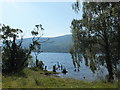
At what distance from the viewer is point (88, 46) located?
1919 centimetres

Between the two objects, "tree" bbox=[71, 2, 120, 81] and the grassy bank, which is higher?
"tree" bbox=[71, 2, 120, 81]

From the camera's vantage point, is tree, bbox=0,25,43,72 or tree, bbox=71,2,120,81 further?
tree, bbox=0,25,43,72

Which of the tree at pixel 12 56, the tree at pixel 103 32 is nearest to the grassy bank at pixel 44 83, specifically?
the tree at pixel 103 32

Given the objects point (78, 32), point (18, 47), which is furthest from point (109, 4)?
point (18, 47)

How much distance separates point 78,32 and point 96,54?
2.60 metres

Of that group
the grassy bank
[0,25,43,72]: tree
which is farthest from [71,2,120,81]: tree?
[0,25,43,72]: tree

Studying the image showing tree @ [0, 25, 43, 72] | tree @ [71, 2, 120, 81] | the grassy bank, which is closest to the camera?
the grassy bank

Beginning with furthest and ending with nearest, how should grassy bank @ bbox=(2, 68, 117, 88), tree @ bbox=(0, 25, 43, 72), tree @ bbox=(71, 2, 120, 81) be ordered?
tree @ bbox=(0, 25, 43, 72) < tree @ bbox=(71, 2, 120, 81) < grassy bank @ bbox=(2, 68, 117, 88)

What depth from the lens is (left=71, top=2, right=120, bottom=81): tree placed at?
16938 millimetres

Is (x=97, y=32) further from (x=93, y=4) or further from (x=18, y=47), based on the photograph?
(x=18, y=47)

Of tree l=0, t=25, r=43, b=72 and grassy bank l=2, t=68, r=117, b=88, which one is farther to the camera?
tree l=0, t=25, r=43, b=72

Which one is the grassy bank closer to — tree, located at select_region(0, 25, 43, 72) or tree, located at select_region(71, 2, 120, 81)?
tree, located at select_region(71, 2, 120, 81)

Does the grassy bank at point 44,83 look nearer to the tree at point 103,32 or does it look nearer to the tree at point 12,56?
the tree at point 103,32

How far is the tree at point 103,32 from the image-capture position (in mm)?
16938
